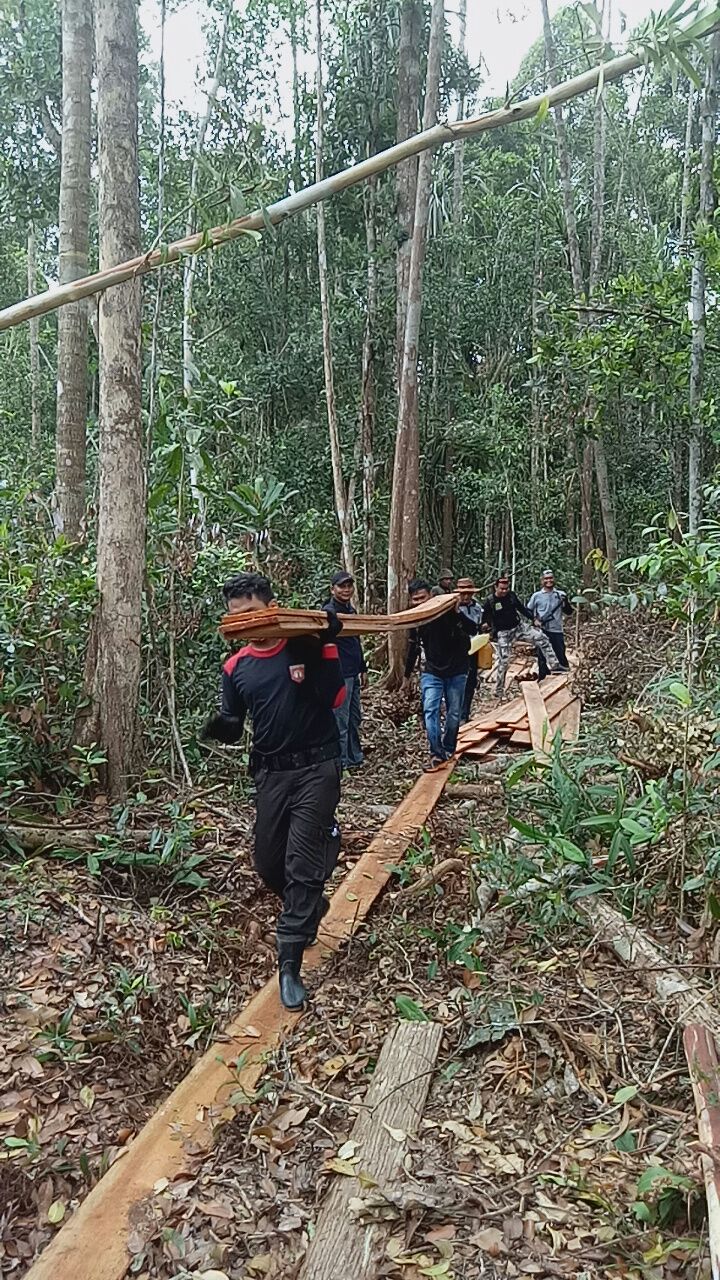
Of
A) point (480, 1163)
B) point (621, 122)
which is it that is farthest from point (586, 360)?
point (621, 122)

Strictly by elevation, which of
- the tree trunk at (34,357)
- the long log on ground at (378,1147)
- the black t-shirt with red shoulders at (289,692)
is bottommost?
the long log on ground at (378,1147)

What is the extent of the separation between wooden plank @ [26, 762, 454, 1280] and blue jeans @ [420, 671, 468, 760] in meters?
2.94

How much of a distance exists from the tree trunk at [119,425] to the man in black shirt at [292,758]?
4.79 feet

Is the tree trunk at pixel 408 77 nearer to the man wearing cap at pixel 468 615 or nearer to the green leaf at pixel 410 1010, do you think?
the man wearing cap at pixel 468 615

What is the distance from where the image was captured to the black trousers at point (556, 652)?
1205 cm

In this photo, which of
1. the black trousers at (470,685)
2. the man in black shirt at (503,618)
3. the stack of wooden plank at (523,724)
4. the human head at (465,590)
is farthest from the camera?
the man in black shirt at (503,618)

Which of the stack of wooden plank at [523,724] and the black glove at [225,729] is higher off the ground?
the black glove at [225,729]

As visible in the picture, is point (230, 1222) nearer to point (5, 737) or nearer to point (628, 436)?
point (5, 737)

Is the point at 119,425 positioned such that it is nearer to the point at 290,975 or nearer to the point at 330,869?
the point at 330,869

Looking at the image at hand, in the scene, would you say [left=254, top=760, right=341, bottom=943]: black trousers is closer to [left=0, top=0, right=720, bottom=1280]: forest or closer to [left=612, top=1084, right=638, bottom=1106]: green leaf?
[left=0, top=0, right=720, bottom=1280]: forest

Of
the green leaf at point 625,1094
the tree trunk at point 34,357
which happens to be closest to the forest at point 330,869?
the green leaf at point 625,1094

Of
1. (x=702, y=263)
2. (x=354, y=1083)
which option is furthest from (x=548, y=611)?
(x=354, y=1083)

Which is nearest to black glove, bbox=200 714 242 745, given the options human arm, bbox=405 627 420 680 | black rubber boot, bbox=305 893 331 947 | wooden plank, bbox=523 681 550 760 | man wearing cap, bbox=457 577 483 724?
black rubber boot, bbox=305 893 331 947

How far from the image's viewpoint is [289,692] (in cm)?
392
